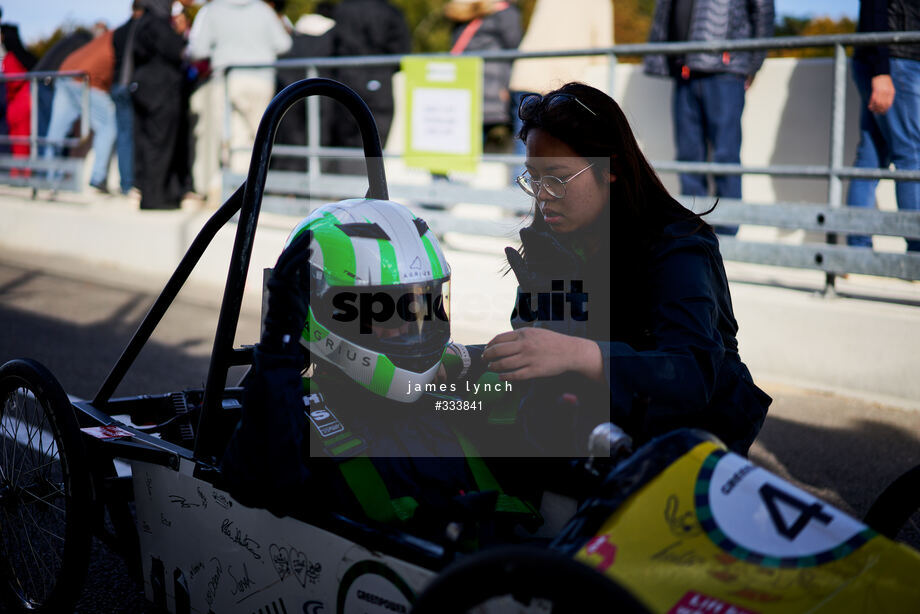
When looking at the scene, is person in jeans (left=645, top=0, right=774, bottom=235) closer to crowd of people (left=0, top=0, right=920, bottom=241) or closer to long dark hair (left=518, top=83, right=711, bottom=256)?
crowd of people (left=0, top=0, right=920, bottom=241)

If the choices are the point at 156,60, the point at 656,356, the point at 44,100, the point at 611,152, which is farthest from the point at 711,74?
the point at 44,100

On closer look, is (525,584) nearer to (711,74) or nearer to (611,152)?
(611,152)

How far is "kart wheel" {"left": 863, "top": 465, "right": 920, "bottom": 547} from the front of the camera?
196cm

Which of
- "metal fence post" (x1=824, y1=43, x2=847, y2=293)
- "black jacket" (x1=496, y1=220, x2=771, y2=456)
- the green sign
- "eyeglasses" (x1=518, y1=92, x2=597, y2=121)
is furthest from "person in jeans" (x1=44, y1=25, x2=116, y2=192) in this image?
"black jacket" (x1=496, y1=220, x2=771, y2=456)

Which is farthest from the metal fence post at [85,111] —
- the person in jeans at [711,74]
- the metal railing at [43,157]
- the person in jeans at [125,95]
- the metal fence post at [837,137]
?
the metal fence post at [837,137]

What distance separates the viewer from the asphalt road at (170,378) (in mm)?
3574

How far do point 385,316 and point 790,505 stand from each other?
104cm

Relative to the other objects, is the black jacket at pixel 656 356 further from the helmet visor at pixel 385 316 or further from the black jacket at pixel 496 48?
the black jacket at pixel 496 48

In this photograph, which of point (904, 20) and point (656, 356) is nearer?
point (656, 356)

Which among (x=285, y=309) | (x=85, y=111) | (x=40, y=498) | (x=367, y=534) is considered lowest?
(x=40, y=498)

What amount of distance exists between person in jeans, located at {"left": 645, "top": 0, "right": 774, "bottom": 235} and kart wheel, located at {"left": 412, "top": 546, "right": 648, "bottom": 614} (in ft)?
16.7

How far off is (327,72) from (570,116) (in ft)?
21.7

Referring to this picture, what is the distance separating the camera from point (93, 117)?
1044 centimetres

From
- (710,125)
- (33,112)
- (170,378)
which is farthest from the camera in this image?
(33,112)
